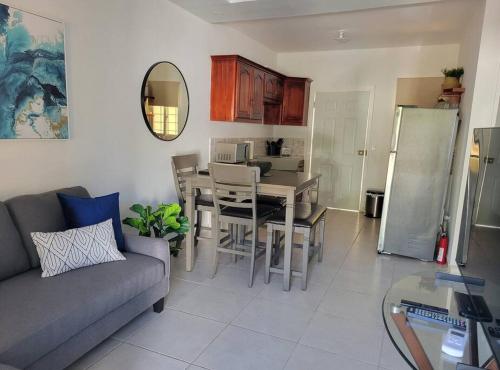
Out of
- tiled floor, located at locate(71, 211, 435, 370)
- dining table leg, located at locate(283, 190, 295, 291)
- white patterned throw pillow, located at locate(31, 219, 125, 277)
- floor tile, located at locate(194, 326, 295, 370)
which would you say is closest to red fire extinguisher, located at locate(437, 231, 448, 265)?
tiled floor, located at locate(71, 211, 435, 370)

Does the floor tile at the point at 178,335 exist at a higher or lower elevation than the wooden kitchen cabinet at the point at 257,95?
lower

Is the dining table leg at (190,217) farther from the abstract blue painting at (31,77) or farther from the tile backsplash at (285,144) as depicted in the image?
the tile backsplash at (285,144)

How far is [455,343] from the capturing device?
1372 millimetres

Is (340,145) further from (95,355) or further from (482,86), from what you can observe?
(95,355)

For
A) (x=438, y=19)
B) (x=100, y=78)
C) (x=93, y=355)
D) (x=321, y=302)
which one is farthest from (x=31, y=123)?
(x=438, y=19)

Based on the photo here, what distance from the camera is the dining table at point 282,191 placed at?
285cm

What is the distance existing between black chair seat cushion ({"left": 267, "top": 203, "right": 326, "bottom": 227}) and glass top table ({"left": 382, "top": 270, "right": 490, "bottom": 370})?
1027mm

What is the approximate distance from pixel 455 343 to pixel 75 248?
1.97 meters

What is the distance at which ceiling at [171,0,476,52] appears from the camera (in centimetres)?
335

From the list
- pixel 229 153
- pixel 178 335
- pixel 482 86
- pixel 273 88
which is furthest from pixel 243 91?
pixel 178 335

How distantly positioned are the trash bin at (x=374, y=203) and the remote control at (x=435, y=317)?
4.02m

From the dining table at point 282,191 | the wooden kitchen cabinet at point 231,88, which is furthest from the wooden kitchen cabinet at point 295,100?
the dining table at point 282,191

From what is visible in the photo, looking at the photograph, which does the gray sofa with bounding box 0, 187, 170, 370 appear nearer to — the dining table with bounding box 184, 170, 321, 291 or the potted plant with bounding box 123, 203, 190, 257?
the potted plant with bounding box 123, 203, 190, 257

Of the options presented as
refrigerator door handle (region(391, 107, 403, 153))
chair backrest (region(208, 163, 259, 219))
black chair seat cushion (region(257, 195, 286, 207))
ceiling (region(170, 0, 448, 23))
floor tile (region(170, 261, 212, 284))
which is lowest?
floor tile (region(170, 261, 212, 284))
